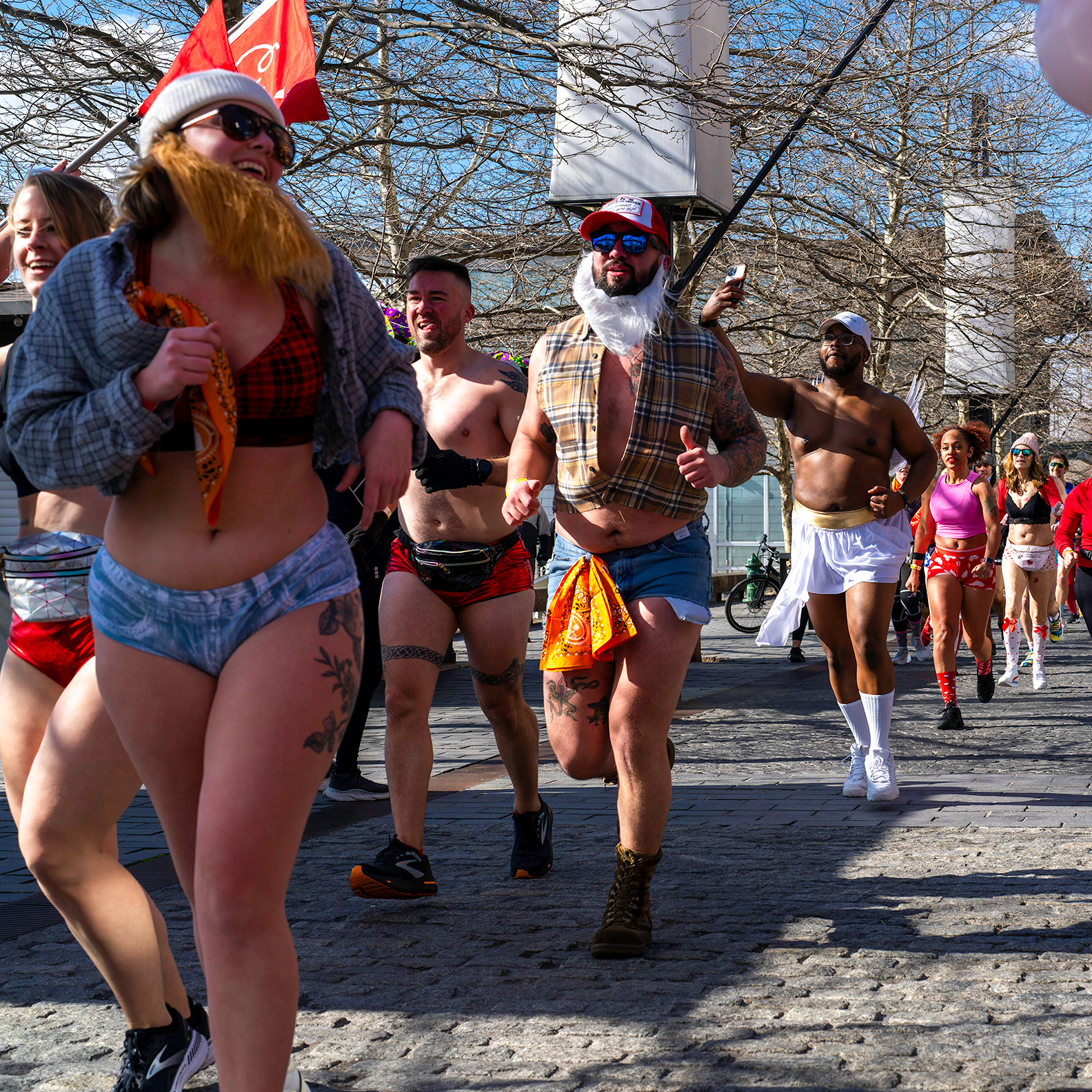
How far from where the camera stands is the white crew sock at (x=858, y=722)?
664 cm

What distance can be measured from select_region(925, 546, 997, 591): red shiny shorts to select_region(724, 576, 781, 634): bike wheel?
8.46 metres

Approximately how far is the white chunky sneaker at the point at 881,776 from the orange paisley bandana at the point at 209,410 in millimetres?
4704

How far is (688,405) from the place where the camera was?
4.18m

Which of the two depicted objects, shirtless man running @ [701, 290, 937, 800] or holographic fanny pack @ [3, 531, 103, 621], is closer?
holographic fanny pack @ [3, 531, 103, 621]

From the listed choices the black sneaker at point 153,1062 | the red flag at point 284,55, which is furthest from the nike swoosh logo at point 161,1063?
the red flag at point 284,55

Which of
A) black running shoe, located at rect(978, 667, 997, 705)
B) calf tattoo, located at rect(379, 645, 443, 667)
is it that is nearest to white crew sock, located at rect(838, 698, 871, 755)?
calf tattoo, located at rect(379, 645, 443, 667)

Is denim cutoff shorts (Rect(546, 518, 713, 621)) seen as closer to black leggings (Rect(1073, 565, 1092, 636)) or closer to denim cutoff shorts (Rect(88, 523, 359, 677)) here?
denim cutoff shorts (Rect(88, 523, 359, 677))

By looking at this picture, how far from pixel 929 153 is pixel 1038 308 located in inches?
168

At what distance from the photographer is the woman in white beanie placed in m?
2.19

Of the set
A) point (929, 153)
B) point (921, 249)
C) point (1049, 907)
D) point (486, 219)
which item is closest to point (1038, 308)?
point (921, 249)

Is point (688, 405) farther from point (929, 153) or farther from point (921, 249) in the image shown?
point (921, 249)

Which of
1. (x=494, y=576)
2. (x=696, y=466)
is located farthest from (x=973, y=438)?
(x=696, y=466)

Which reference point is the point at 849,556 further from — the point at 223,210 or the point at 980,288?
the point at 980,288

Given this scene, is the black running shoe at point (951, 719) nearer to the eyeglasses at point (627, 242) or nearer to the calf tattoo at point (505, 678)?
the calf tattoo at point (505, 678)
